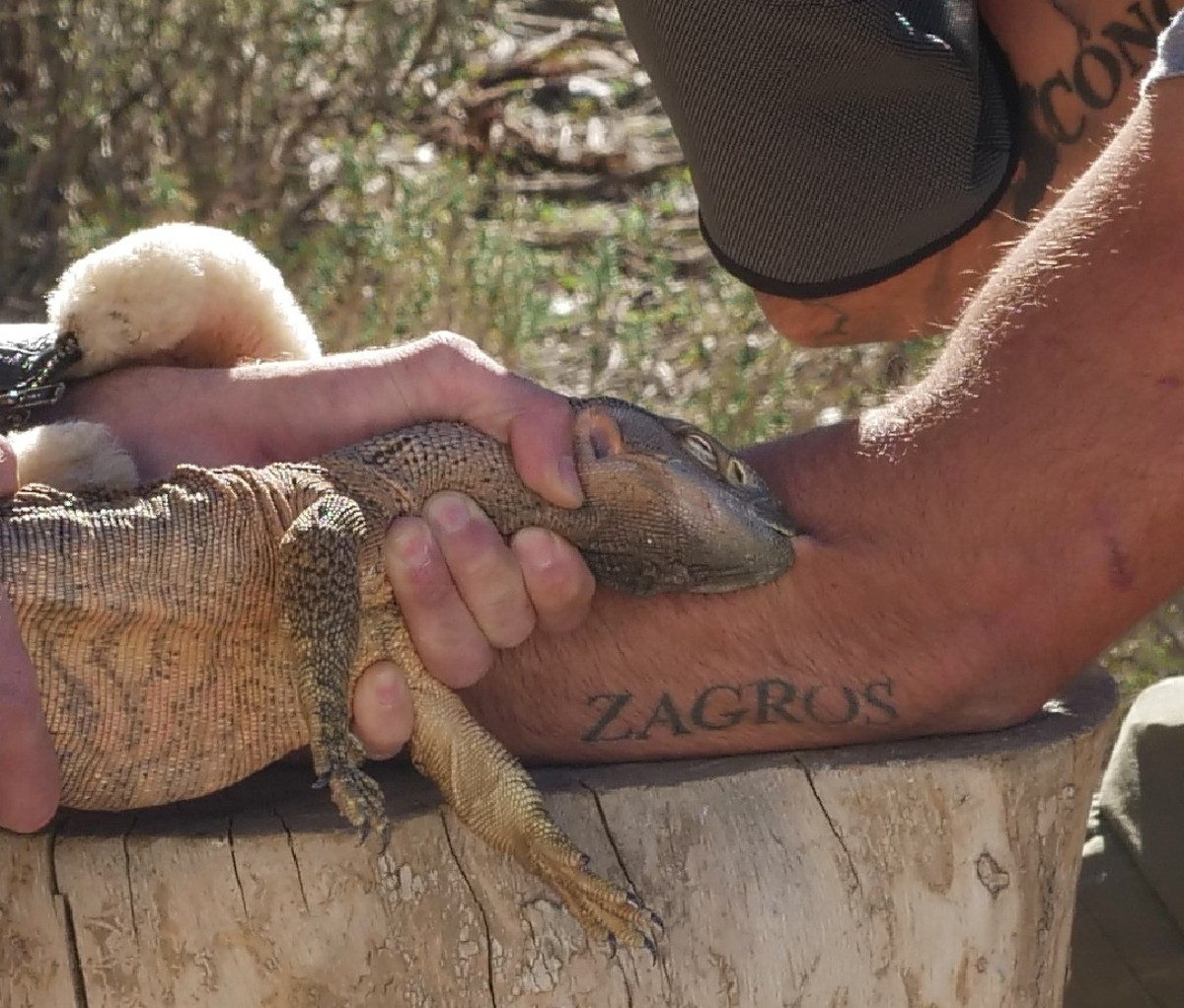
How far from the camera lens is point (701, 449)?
282 cm

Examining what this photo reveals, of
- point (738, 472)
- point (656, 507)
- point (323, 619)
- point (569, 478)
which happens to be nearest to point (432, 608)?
point (323, 619)

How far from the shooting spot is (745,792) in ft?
7.80

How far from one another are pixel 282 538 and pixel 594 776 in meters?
0.59

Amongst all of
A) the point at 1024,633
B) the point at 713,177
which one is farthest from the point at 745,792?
the point at 713,177

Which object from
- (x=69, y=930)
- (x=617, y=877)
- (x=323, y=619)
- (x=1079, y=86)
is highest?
(x=1079, y=86)

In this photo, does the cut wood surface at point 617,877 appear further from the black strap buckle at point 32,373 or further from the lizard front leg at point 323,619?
the black strap buckle at point 32,373

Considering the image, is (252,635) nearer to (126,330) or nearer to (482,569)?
(482,569)

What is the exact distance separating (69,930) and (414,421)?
94cm

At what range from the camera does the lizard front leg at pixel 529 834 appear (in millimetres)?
2277

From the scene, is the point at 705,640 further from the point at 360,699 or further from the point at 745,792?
the point at 360,699

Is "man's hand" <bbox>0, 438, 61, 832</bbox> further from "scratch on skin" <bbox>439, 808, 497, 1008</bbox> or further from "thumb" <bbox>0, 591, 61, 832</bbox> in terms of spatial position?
"scratch on skin" <bbox>439, 808, 497, 1008</bbox>

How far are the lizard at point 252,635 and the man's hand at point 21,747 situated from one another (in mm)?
69

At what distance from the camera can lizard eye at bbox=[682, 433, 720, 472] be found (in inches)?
110

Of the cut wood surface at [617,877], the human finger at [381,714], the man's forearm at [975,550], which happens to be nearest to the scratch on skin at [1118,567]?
the man's forearm at [975,550]
